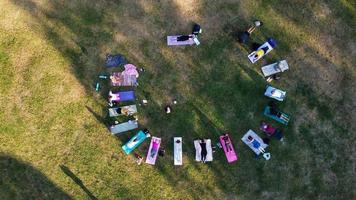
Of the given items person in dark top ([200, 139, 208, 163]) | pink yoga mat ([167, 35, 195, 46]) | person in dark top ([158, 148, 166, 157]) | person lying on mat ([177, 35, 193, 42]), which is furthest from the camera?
pink yoga mat ([167, 35, 195, 46])

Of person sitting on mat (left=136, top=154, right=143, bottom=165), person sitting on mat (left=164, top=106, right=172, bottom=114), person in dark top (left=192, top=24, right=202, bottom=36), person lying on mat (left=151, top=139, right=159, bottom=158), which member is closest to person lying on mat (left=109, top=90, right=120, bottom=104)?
person sitting on mat (left=164, top=106, right=172, bottom=114)

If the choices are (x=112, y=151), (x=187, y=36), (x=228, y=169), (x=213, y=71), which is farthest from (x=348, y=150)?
(x=112, y=151)

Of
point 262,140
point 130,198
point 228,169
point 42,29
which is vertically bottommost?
point 130,198

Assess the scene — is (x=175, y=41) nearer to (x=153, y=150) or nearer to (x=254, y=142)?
(x=153, y=150)

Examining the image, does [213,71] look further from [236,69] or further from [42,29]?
[42,29]

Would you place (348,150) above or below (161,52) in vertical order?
below

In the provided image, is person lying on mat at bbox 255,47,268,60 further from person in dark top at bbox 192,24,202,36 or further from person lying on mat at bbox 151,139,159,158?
person lying on mat at bbox 151,139,159,158

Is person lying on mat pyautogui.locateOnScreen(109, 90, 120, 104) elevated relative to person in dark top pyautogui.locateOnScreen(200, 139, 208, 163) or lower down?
elevated

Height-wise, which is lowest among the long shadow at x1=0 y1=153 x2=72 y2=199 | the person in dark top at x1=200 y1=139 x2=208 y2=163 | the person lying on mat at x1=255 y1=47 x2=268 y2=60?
the long shadow at x1=0 y1=153 x2=72 y2=199
